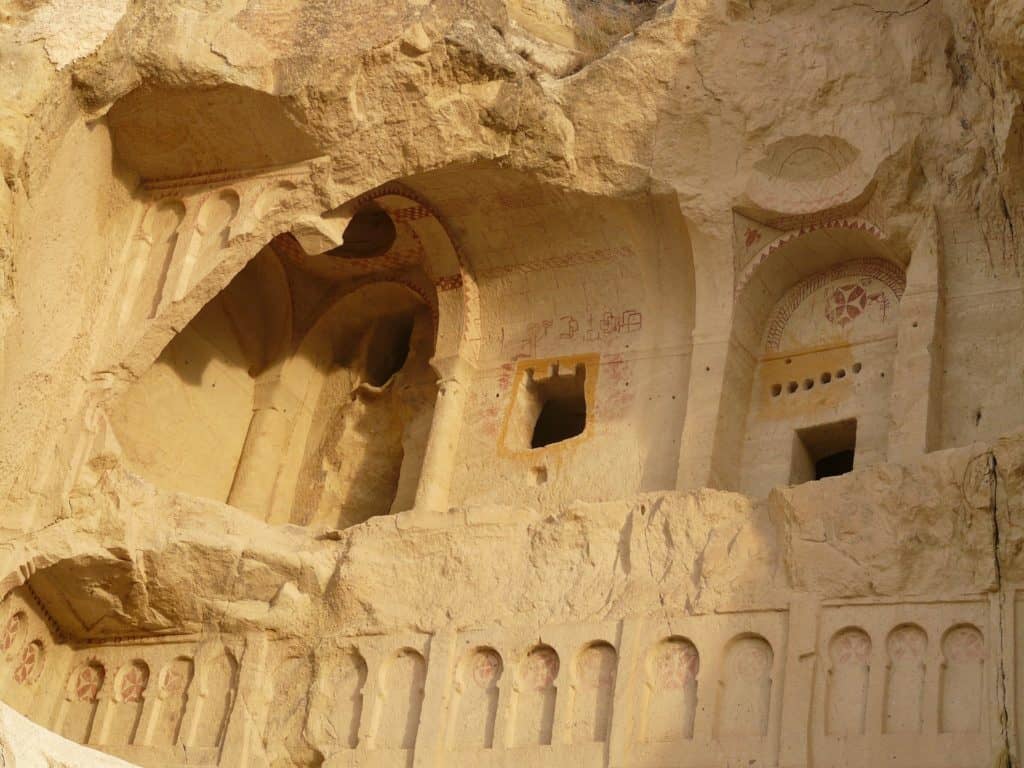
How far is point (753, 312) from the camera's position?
1316cm

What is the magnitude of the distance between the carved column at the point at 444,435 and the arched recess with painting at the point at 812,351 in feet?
7.46

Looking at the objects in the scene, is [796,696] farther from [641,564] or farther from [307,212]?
[307,212]

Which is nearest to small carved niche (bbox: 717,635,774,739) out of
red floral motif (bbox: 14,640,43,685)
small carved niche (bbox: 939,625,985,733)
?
small carved niche (bbox: 939,625,985,733)

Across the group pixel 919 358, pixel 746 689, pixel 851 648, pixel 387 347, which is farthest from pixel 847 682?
pixel 387 347

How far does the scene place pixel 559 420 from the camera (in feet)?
46.9

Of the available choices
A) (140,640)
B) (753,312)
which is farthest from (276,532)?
(753,312)

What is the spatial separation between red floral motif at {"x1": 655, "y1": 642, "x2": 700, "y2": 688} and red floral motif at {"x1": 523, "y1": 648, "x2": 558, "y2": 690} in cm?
75

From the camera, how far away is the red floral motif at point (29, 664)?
41.8 feet

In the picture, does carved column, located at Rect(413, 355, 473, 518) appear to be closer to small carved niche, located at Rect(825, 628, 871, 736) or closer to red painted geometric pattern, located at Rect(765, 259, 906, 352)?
red painted geometric pattern, located at Rect(765, 259, 906, 352)

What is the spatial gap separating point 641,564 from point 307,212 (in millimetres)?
3716

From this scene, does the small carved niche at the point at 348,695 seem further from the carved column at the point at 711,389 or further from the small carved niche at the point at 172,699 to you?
the carved column at the point at 711,389

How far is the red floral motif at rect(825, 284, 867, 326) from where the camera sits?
12.9 m

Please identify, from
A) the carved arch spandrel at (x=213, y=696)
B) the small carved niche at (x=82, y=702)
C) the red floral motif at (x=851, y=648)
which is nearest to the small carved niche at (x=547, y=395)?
the carved arch spandrel at (x=213, y=696)

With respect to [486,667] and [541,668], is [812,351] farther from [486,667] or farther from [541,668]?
[486,667]
